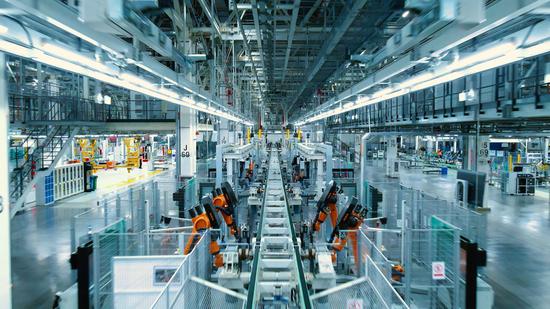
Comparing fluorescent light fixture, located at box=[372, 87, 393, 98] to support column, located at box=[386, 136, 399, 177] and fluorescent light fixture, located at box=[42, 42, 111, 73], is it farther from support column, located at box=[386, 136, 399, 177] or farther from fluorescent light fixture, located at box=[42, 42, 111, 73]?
support column, located at box=[386, 136, 399, 177]

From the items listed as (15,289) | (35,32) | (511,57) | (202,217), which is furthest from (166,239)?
(511,57)

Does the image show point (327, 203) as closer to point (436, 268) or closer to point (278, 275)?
point (436, 268)

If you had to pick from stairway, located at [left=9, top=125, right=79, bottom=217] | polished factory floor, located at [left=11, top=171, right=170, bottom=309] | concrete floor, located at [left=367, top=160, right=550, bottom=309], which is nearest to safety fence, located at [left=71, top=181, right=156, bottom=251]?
polished factory floor, located at [left=11, top=171, right=170, bottom=309]

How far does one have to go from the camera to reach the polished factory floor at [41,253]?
660 centimetres

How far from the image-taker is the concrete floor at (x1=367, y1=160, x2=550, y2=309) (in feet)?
22.0

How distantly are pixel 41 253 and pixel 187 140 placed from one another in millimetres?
6230

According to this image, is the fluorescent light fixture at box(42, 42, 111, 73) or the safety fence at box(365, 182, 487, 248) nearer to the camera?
the fluorescent light fixture at box(42, 42, 111, 73)

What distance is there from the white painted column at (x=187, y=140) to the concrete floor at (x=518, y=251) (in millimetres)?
10048

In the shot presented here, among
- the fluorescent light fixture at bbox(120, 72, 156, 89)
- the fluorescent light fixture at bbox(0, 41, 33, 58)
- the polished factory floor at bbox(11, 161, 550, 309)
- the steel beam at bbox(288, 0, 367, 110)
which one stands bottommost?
the polished factory floor at bbox(11, 161, 550, 309)

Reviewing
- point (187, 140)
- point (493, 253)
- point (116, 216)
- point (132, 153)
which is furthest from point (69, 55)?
point (132, 153)

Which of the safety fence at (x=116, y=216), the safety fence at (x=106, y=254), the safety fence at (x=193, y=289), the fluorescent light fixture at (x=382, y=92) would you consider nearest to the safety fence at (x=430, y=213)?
the fluorescent light fixture at (x=382, y=92)

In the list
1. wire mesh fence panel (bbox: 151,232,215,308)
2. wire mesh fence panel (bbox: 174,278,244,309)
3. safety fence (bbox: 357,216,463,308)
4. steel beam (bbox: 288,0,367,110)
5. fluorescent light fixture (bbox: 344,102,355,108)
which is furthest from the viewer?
fluorescent light fixture (bbox: 344,102,355,108)

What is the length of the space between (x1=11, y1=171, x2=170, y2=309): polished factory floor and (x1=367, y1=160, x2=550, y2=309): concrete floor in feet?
27.0

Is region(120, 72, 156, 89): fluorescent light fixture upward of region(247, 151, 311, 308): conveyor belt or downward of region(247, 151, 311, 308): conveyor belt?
upward
